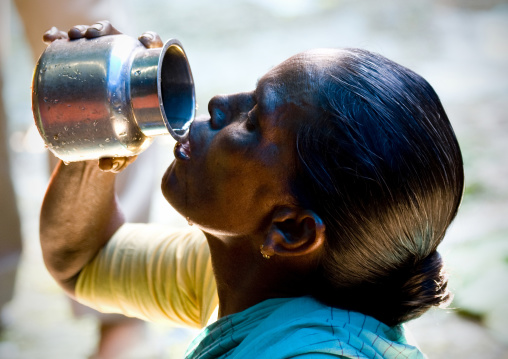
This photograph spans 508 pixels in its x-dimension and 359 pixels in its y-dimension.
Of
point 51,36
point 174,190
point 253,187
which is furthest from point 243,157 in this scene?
point 51,36

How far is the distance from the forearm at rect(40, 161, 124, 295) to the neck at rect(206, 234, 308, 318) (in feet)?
1.33

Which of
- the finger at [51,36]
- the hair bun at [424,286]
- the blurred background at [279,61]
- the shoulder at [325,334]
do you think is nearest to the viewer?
the shoulder at [325,334]

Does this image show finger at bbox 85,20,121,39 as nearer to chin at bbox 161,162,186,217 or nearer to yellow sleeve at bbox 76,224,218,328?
chin at bbox 161,162,186,217

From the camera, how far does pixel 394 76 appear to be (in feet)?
4.18

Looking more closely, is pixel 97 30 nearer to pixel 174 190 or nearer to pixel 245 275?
pixel 174 190

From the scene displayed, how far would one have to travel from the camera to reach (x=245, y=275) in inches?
54.6

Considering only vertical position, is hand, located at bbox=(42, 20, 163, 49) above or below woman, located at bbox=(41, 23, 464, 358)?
above

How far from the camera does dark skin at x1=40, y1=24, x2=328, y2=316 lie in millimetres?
1269

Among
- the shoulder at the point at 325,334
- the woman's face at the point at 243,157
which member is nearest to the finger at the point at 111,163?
the woman's face at the point at 243,157

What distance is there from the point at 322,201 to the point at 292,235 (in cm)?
10

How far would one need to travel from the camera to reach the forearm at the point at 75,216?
164 cm

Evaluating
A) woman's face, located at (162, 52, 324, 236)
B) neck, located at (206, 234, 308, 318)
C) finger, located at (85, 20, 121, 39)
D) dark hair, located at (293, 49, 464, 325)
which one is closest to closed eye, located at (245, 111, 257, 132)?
woman's face, located at (162, 52, 324, 236)

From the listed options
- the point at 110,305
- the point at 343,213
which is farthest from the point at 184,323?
the point at 343,213

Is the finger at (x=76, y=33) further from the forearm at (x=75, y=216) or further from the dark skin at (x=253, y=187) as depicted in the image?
the forearm at (x=75, y=216)
